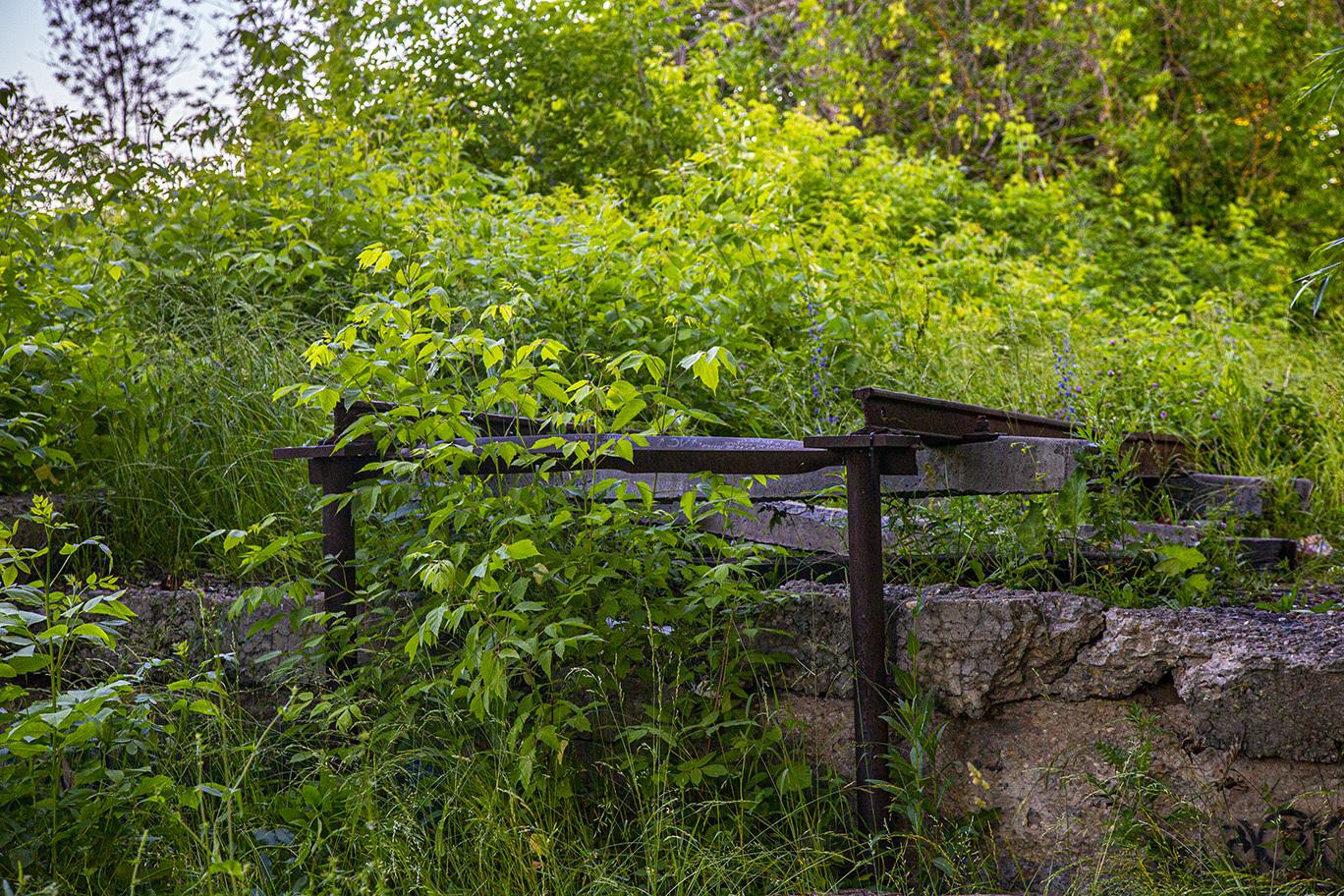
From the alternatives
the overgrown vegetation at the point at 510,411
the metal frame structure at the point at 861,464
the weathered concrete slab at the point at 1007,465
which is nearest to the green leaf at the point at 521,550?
the overgrown vegetation at the point at 510,411

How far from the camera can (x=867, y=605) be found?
9.32 feet

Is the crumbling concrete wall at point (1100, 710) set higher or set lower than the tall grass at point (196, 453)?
lower

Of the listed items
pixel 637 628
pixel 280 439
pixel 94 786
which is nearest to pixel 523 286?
pixel 280 439

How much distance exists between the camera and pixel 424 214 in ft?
16.4

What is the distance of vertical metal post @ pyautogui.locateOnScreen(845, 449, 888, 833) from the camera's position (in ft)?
9.25

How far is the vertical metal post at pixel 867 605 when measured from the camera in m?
2.82

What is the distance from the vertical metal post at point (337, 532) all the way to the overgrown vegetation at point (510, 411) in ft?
0.33

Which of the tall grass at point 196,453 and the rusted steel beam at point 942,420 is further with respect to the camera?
the tall grass at point 196,453

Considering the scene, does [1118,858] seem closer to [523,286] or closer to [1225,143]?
[523,286]

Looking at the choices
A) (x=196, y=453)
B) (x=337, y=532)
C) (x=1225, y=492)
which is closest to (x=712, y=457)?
(x=337, y=532)

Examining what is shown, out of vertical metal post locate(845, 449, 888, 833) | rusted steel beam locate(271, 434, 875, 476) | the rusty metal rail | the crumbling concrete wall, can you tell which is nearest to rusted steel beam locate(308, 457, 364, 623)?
the rusty metal rail

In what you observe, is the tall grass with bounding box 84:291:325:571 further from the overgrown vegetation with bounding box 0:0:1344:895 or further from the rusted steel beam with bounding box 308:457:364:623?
the rusted steel beam with bounding box 308:457:364:623

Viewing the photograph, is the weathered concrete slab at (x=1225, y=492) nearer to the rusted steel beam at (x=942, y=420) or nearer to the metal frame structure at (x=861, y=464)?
the rusted steel beam at (x=942, y=420)

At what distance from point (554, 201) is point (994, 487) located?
3945 millimetres
